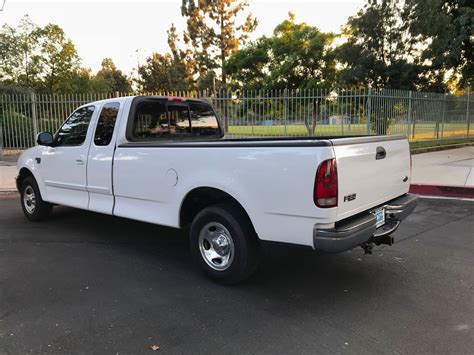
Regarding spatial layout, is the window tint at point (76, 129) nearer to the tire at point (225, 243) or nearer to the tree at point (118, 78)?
the tire at point (225, 243)

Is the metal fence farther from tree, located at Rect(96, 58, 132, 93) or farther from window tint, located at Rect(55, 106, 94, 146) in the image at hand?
tree, located at Rect(96, 58, 132, 93)

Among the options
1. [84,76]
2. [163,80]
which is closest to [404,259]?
[84,76]

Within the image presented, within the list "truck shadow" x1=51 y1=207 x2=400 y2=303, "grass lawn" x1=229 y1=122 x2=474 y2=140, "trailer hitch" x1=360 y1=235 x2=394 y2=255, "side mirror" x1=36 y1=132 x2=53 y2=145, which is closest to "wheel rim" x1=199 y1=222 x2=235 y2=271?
"truck shadow" x1=51 y1=207 x2=400 y2=303

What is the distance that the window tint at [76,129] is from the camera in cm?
566

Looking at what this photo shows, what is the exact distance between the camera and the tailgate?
349 cm

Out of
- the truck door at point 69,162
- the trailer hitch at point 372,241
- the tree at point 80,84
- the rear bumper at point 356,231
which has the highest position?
the tree at point 80,84

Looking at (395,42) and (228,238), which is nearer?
(228,238)

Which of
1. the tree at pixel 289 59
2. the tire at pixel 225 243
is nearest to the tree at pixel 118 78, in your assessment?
the tree at pixel 289 59

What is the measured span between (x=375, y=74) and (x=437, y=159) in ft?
25.8

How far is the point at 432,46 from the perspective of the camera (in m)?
17.3

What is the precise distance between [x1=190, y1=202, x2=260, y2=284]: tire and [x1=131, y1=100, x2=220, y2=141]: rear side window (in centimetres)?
163

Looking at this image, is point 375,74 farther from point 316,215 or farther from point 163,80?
point 163,80

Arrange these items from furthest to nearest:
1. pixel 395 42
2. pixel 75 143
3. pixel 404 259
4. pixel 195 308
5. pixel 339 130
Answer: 1. pixel 395 42
2. pixel 339 130
3. pixel 75 143
4. pixel 404 259
5. pixel 195 308

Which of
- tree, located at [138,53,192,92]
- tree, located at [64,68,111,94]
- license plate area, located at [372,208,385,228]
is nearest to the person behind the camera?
license plate area, located at [372,208,385,228]
